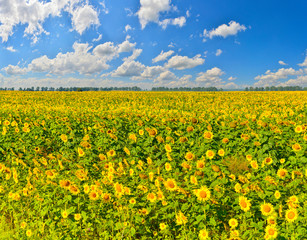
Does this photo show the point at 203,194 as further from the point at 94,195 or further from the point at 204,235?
the point at 94,195

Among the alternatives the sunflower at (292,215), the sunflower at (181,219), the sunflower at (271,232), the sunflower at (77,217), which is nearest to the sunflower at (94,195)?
the sunflower at (77,217)

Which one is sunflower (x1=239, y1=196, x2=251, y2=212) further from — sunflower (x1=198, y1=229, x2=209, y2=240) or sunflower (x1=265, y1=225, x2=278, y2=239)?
sunflower (x1=198, y1=229, x2=209, y2=240)

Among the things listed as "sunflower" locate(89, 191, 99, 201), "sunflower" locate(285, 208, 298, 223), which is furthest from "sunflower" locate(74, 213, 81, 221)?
"sunflower" locate(285, 208, 298, 223)

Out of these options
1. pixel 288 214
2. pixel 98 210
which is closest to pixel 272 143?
pixel 288 214

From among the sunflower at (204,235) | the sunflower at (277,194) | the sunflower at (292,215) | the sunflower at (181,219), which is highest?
the sunflower at (277,194)

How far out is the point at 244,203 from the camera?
2.93 m

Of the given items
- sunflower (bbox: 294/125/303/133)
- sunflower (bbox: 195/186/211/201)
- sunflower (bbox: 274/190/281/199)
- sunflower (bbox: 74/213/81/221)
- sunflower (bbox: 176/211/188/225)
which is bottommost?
sunflower (bbox: 74/213/81/221)

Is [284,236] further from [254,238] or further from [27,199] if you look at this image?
[27,199]

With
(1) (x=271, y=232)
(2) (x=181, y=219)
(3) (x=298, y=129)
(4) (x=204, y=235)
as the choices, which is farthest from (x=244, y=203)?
(3) (x=298, y=129)

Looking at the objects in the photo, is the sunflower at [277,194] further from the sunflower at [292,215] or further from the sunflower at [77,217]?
the sunflower at [77,217]

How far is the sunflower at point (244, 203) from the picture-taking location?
2.89 meters

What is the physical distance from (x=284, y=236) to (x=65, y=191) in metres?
3.09

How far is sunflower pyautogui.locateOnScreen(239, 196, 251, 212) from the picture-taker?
2.89 meters

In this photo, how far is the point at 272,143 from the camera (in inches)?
241
